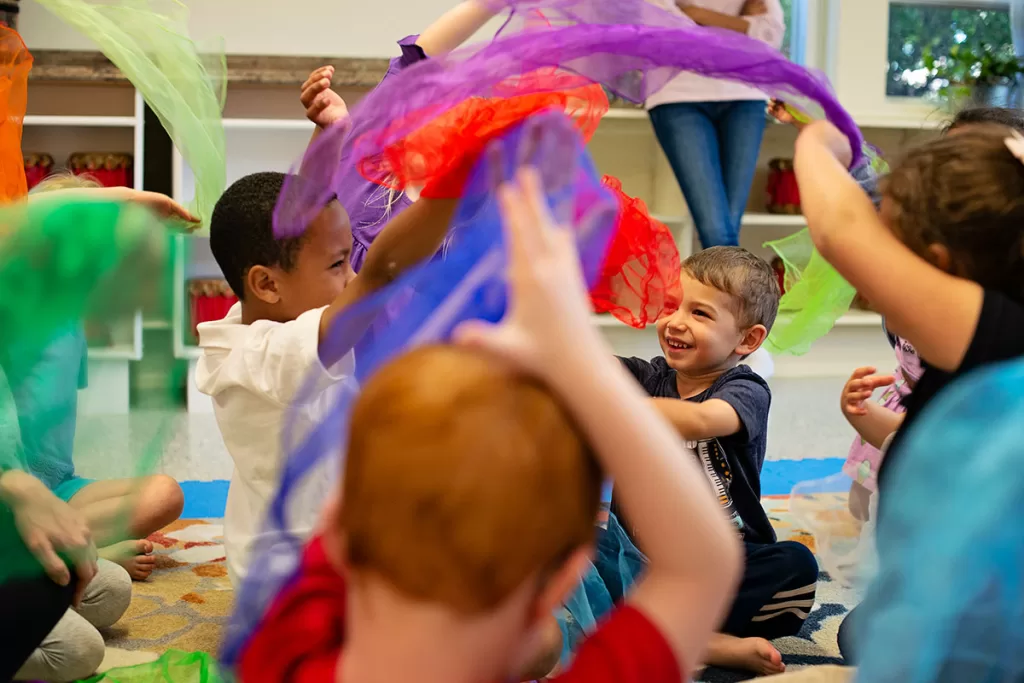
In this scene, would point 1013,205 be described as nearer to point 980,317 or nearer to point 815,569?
point 980,317

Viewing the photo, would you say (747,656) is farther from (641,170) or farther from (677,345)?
(641,170)

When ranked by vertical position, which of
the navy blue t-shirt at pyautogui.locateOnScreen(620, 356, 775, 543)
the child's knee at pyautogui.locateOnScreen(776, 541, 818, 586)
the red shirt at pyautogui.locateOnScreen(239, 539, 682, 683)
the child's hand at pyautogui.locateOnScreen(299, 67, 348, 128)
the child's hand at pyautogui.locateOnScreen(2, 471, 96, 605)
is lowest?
the child's knee at pyautogui.locateOnScreen(776, 541, 818, 586)

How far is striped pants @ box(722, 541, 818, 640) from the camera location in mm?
1368

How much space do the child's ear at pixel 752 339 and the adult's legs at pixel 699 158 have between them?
1.56 m

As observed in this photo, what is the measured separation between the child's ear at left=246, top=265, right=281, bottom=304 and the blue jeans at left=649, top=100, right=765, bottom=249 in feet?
6.31

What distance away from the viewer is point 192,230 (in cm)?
130

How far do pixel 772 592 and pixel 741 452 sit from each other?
7.2 inches

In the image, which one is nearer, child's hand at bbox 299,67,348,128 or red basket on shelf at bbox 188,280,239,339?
child's hand at bbox 299,67,348,128

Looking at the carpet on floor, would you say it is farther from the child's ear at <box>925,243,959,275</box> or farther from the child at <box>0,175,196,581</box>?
the child's ear at <box>925,243,959,275</box>

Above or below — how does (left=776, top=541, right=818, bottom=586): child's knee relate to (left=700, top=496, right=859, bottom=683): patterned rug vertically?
above

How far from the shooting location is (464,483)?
0.44m

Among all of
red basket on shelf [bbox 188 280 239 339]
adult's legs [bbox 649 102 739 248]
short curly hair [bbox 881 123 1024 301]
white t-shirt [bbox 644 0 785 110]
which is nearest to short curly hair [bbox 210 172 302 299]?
short curly hair [bbox 881 123 1024 301]

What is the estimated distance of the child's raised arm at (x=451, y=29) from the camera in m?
1.19

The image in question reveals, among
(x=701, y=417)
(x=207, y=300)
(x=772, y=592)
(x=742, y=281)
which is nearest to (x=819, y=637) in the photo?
(x=772, y=592)
